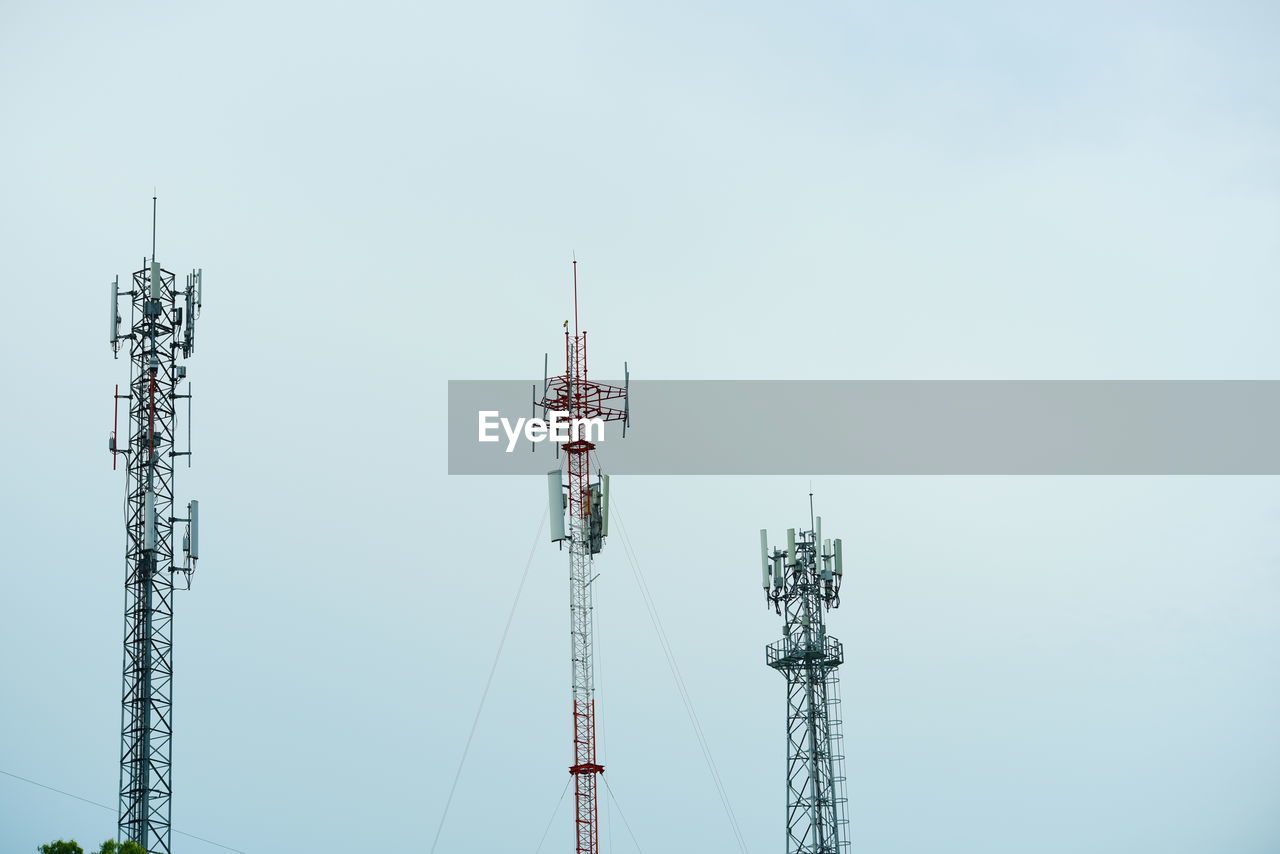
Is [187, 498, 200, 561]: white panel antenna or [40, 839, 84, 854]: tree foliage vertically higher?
[187, 498, 200, 561]: white panel antenna

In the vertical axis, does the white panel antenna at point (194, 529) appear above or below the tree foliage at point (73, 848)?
above

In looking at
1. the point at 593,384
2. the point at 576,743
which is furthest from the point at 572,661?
the point at 593,384

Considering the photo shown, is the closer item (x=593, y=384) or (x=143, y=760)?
(x=143, y=760)

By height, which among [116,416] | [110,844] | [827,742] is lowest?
[110,844]

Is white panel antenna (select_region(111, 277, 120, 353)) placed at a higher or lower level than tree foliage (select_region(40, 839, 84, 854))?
higher

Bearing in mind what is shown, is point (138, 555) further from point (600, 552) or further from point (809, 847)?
point (809, 847)

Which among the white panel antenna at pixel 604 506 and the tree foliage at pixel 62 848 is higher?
the white panel antenna at pixel 604 506

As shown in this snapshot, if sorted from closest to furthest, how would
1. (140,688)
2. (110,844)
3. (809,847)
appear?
(110,844)
(140,688)
(809,847)

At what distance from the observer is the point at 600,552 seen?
341 feet

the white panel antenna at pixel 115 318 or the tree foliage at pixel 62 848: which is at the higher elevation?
the white panel antenna at pixel 115 318

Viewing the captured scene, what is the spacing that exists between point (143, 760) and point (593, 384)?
28.5 metres

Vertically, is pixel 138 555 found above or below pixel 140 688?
above

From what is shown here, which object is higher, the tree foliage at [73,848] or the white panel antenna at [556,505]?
the white panel antenna at [556,505]

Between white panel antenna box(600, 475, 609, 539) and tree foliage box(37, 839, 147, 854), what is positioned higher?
white panel antenna box(600, 475, 609, 539)
